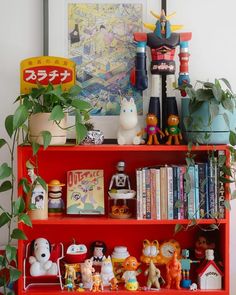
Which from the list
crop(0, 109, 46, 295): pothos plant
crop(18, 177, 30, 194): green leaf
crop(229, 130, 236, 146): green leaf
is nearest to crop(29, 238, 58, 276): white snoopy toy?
crop(0, 109, 46, 295): pothos plant

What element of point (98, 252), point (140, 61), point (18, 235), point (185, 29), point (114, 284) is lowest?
point (114, 284)

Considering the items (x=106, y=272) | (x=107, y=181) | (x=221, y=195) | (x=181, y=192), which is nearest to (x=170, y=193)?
(x=181, y=192)

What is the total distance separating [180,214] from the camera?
6.98 ft

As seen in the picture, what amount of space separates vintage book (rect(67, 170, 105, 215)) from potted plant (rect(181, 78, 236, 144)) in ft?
1.47

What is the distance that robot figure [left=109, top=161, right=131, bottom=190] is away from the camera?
2.23 meters

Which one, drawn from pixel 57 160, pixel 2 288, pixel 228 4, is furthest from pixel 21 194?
pixel 228 4

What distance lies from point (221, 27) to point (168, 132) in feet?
1.73

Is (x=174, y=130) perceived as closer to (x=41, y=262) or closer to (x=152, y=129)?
(x=152, y=129)

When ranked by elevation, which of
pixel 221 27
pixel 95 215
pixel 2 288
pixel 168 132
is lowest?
pixel 2 288

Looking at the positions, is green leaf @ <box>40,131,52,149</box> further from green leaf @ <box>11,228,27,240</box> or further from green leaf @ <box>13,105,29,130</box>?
green leaf @ <box>11,228,27,240</box>

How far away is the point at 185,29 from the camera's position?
2.28 metres

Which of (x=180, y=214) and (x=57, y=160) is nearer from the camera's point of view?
(x=180, y=214)

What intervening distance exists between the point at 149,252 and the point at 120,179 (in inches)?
13.1

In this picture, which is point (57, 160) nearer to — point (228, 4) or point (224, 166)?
point (224, 166)
